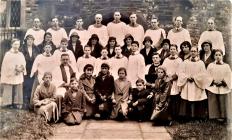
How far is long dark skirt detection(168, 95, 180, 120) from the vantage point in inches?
212

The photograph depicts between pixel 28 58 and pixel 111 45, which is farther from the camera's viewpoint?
pixel 111 45

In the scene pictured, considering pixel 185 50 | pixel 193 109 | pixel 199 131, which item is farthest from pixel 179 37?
pixel 199 131

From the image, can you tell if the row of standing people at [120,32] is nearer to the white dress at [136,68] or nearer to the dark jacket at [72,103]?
the white dress at [136,68]

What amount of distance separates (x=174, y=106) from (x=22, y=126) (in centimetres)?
190

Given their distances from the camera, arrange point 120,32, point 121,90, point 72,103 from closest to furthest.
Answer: point 72,103
point 121,90
point 120,32

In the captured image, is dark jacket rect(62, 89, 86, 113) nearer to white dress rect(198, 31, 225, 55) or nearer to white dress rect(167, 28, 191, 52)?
white dress rect(167, 28, 191, 52)

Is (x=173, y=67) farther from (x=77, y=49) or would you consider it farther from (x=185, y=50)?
(x=77, y=49)

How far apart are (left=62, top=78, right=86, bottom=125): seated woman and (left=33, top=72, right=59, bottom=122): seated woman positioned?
13 centimetres

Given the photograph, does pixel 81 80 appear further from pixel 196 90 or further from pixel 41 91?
pixel 196 90

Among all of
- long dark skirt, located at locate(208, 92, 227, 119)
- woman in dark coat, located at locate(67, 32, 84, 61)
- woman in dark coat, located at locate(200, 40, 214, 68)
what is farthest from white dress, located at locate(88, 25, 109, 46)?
long dark skirt, located at locate(208, 92, 227, 119)

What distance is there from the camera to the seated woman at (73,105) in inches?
209

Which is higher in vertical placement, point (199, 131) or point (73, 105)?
point (73, 105)

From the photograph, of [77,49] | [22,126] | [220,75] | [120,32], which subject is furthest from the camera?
[120,32]

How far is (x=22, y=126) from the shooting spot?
16.6ft
